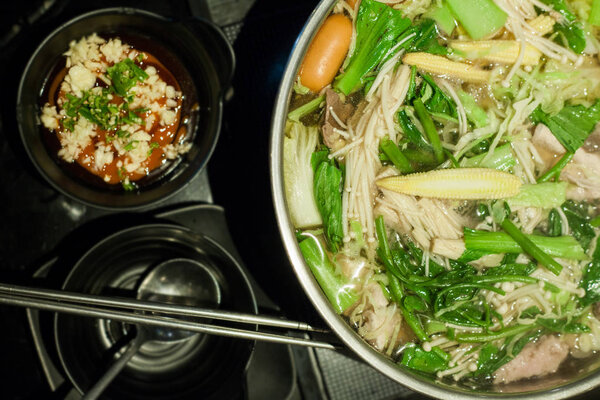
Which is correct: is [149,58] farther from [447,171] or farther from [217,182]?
[447,171]

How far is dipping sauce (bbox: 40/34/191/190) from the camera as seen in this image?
2350mm

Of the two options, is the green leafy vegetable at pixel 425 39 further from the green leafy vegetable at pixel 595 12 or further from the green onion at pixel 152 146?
the green onion at pixel 152 146

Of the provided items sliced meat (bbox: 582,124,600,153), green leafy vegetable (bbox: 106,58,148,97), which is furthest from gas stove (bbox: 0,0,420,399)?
sliced meat (bbox: 582,124,600,153)

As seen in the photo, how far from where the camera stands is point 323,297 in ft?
6.06

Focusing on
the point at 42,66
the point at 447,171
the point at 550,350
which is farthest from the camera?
the point at 42,66

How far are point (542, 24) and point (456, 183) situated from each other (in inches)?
30.0

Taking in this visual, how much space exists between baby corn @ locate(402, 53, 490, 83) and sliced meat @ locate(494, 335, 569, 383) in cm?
117

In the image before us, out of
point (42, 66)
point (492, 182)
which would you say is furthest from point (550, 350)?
point (42, 66)

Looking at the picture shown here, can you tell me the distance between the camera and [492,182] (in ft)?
6.40

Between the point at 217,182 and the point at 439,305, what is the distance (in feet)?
4.53

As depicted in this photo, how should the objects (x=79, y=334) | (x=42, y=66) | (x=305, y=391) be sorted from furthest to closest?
1. (x=305, y=391)
2. (x=79, y=334)
3. (x=42, y=66)

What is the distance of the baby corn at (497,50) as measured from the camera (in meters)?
2.02

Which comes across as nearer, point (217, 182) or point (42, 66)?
point (42, 66)

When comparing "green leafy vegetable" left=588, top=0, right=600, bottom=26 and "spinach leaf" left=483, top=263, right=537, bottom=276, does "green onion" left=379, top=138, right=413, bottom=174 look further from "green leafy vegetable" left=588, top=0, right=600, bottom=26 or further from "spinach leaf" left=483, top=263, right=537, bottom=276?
"green leafy vegetable" left=588, top=0, right=600, bottom=26
